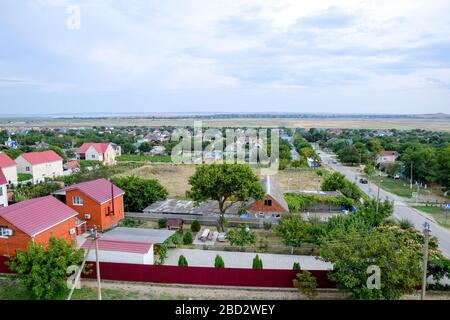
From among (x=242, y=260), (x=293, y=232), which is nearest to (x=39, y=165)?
(x=242, y=260)

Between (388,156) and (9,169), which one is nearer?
(9,169)

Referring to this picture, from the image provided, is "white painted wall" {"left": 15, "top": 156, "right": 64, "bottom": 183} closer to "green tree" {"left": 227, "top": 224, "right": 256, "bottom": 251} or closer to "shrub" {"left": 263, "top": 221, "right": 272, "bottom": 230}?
"shrub" {"left": 263, "top": 221, "right": 272, "bottom": 230}

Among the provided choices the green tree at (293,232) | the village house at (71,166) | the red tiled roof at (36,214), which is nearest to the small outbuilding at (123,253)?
the red tiled roof at (36,214)

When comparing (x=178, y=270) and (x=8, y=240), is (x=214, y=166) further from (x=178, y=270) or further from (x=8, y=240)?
(x=8, y=240)

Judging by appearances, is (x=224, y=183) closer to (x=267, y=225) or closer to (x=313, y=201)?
(x=267, y=225)
